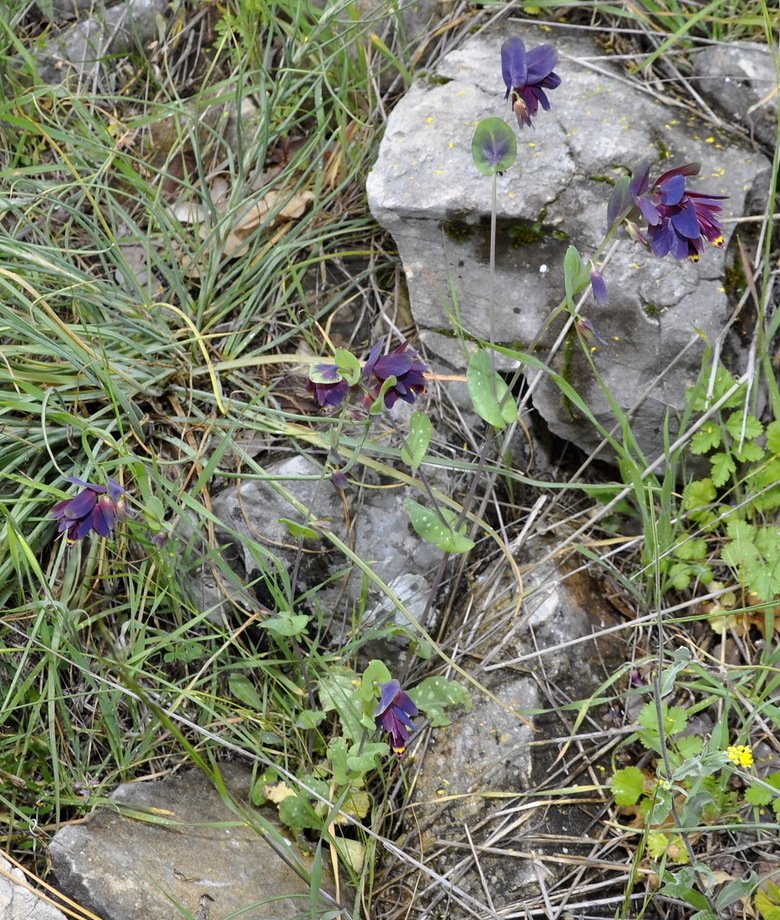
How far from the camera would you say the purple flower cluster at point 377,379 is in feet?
6.07

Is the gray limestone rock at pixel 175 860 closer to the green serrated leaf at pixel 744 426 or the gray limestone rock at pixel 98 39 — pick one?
the green serrated leaf at pixel 744 426

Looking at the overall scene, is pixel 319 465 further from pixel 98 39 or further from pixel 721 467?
pixel 98 39

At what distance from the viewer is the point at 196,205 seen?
272 centimetres

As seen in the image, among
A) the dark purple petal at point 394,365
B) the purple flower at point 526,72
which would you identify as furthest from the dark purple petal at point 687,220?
the dark purple petal at point 394,365

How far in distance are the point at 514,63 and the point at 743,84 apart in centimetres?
114

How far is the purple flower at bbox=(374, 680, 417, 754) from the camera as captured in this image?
68.6 inches

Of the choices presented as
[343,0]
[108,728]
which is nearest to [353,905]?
[108,728]

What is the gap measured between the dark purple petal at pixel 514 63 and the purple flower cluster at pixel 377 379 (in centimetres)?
60

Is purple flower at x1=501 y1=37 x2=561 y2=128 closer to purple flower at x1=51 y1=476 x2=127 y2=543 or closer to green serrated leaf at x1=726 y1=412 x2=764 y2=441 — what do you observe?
green serrated leaf at x1=726 y1=412 x2=764 y2=441

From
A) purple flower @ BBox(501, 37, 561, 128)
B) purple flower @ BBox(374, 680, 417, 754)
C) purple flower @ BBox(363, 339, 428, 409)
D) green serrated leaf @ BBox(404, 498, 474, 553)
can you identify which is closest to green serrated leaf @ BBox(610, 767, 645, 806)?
purple flower @ BBox(374, 680, 417, 754)

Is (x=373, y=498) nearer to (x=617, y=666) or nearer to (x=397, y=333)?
(x=397, y=333)

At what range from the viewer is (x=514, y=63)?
5.78 ft

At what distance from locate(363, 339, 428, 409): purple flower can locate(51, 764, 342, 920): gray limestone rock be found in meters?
0.99

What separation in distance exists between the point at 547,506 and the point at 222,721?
1.05m
